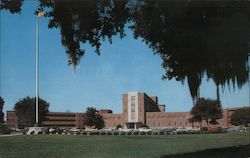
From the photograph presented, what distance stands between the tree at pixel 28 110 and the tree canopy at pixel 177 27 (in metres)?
94.8

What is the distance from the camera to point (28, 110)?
349 feet

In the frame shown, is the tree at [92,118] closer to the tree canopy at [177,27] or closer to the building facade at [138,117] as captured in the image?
the building facade at [138,117]

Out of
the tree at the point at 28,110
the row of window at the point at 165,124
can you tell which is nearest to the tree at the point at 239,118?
the row of window at the point at 165,124

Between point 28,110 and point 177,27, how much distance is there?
325ft

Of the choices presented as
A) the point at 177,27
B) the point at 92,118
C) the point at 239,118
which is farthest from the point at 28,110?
the point at 177,27

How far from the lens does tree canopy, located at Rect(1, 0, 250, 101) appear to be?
10297 millimetres

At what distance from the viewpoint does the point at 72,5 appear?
33.8 ft

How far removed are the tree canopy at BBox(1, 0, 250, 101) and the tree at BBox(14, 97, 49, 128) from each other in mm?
94817

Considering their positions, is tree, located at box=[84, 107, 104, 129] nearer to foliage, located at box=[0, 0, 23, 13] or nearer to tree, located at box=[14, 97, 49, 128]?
tree, located at box=[14, 97, 49, 128]

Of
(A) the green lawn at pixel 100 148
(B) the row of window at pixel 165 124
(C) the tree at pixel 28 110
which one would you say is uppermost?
(C) the tree at pixel 28 110

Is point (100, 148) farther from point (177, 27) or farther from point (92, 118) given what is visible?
point (92, 118)

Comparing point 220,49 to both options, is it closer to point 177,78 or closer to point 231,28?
point 231,28

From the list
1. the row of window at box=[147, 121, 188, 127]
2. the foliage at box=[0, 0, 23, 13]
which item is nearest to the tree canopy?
the foliage at box=[0, 0, 23, 13]

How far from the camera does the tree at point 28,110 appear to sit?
10505cm
